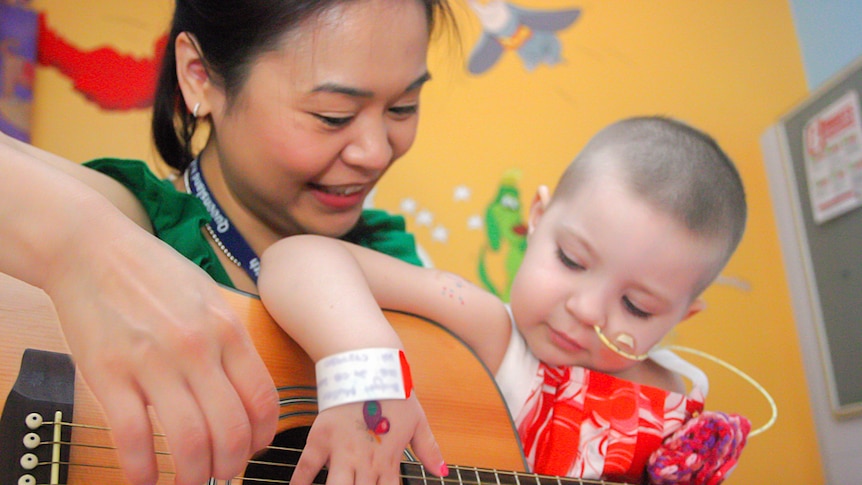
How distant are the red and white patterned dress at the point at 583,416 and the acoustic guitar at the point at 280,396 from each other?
0.08 meters

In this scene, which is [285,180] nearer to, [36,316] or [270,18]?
[270,18]

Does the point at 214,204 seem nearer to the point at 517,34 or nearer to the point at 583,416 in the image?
the point at 583,416

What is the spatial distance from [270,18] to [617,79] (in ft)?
4.58

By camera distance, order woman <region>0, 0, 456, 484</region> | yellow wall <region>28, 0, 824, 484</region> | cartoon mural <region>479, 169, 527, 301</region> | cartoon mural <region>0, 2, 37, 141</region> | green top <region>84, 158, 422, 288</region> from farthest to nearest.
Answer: cartoon mural <region>479, 169, 527, 301</region> < yellow wall <region>28, 0, 824, 484</region> < cartoon mural <region>0, 2, 37, 141</region> < green top <region>84, 158, 422, 288</region> < woman <region>0, 0, 456, 484</region>

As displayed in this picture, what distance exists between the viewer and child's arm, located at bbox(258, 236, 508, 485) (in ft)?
2.09

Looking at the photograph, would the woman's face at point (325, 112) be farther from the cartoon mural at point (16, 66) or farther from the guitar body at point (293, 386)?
the cartoon mural at point (16, 66)

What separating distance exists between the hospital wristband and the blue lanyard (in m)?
0.42

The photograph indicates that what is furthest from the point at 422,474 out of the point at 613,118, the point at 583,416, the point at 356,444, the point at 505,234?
the point at 613,118

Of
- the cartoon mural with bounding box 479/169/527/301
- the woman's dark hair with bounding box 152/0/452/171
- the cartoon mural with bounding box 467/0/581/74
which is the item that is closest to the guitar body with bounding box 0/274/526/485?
the woman's dark hair with bounding box 152/0/452/171

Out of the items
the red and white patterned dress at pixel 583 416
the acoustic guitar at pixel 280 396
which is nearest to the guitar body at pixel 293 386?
the acoustic guitar at pixel 280 396

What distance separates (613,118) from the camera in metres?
2.06

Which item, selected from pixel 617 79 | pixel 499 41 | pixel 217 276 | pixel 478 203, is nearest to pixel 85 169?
pixel 217 276

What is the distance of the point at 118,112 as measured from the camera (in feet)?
5.57

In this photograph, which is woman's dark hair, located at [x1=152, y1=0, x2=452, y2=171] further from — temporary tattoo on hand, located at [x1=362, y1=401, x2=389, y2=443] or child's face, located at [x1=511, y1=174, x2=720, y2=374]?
temporary tattoo on hand, located at [x1=362, y1=401, x2=389, y2=443]
